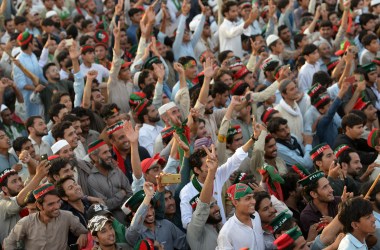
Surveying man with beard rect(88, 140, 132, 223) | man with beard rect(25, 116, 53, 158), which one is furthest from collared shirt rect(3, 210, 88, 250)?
man with beard rect(25, 116, 53, 158)

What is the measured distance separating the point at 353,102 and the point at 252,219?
4356mm

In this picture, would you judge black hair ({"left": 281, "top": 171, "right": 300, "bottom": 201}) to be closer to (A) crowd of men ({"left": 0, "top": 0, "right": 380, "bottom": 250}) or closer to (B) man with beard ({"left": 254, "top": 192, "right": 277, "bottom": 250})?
(A) crowd of men ({"left": 0, "top": 0, "right": 380, "bottom": 250})

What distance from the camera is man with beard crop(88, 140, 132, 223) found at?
10.1 metres

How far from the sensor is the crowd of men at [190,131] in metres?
9.15

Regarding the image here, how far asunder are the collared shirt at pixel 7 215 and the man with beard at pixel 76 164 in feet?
2.14

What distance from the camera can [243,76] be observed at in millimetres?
13375

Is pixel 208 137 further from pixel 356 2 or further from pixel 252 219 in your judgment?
pixel 356 2

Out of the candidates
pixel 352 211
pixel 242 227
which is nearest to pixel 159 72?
pixel 242 227

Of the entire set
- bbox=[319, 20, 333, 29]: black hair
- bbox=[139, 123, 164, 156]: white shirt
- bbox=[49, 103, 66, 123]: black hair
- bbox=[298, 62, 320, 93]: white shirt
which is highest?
bbox=[49, 103, 66, 123]: black hair

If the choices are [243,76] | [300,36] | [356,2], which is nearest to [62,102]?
[243,76]

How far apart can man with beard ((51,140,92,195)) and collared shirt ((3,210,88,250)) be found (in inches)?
33.7

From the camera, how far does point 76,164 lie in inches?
406

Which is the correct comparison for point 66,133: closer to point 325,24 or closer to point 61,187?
point 61,187

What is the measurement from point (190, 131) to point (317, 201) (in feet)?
5.56
